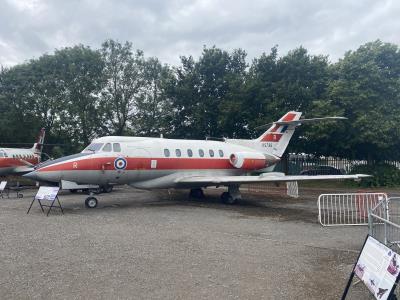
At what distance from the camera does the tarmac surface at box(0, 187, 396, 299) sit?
5555 mm

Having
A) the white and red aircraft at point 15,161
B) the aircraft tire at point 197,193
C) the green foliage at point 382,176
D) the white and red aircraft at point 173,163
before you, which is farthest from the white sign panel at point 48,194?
the green foliage at point 382,176

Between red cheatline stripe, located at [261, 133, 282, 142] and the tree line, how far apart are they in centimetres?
595

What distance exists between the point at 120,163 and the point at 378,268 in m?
12.1

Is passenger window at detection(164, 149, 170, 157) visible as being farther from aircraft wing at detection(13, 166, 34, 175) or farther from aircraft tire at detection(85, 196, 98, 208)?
aircraft wing at detection(13, 166, 34, 175)

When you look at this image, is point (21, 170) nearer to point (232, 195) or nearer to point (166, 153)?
point (166, 153)

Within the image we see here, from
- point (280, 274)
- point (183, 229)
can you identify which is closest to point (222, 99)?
point (183, 229)

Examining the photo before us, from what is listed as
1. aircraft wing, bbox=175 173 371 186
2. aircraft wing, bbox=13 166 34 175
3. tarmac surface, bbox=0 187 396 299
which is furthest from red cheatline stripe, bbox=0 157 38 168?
aircraft wing, bbox=175 173 371 186

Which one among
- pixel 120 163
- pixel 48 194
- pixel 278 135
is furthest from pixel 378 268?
pixel 278 135

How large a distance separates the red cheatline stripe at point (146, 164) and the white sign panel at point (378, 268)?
454 inches

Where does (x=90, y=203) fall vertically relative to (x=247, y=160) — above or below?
below

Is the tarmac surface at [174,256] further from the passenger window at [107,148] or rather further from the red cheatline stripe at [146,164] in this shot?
the passenger window at [107,148]

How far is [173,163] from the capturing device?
16.5 meters

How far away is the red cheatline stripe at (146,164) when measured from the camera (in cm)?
1395

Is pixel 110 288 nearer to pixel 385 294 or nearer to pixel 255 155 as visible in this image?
pixel 385 294
